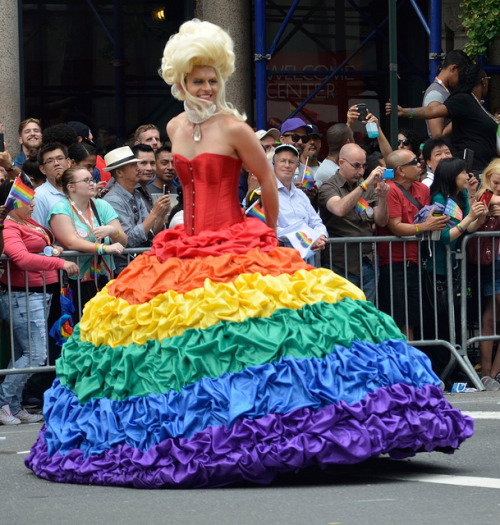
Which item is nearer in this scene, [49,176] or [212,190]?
[212,190]

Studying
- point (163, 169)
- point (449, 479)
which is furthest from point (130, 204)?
point (449, 479)

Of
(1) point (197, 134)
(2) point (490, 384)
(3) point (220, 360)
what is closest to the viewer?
(3) point (220, 360)

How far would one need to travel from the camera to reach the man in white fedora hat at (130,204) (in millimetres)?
9805

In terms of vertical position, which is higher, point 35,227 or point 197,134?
point 197,134

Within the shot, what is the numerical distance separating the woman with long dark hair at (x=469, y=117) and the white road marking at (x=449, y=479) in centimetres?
586

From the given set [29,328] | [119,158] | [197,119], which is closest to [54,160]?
[119,158]

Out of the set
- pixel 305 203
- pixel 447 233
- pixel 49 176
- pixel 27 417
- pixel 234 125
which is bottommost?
pixel 27 417

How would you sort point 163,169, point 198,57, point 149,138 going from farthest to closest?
point 149,138 < point 163,169 < point 198,57

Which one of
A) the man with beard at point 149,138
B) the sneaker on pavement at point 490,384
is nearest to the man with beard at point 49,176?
the man with beard at point 149,138

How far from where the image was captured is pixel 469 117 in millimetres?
11570

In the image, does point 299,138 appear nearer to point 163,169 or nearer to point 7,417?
point 163,169

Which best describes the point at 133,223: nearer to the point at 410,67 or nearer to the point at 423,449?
the point at 423,449

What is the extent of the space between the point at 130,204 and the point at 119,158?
0.38 metres

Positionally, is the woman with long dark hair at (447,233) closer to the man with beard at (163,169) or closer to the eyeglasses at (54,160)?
the man with beard at (163,169)
